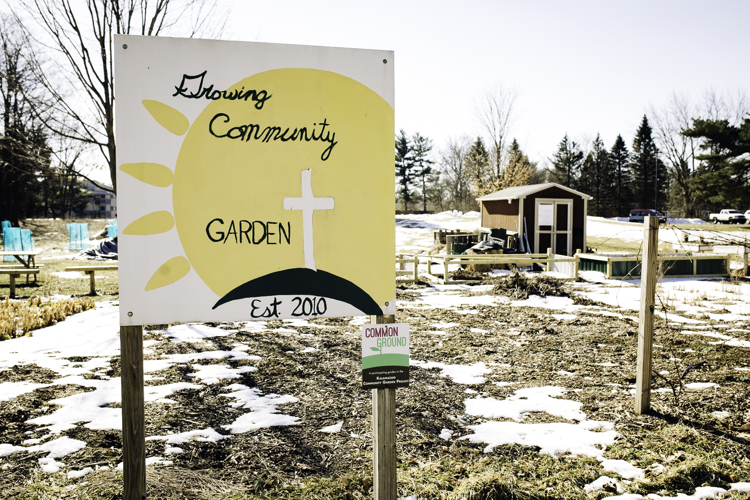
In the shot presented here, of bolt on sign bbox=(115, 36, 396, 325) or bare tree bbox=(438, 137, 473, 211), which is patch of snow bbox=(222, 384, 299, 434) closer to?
bolt on sign bbox=(115, 36, 396, 325)

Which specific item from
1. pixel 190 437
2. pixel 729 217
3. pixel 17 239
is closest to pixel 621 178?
pixel 729 217

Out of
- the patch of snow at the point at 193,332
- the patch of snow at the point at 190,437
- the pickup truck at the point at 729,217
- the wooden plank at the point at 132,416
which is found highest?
the pickup truck at the point at 729,217

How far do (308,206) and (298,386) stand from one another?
3.17 m

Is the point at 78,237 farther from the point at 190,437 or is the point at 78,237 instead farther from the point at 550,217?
the point at 190,437

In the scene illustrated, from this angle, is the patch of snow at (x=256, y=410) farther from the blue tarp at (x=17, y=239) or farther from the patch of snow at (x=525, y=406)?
the blue tarp at (x=17, y=239)

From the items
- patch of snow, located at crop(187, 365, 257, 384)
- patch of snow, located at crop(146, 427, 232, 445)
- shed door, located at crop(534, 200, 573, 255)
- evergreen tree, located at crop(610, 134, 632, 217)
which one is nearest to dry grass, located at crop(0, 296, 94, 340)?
patch of snow, located at crop(187, 365, 257, 384)

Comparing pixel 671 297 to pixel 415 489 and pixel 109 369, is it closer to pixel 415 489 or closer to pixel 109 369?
pixel 415 489

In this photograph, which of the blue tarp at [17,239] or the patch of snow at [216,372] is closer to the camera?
the patch of snow at [216,372]

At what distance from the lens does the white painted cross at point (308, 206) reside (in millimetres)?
2512

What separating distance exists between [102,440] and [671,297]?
11.7 meters

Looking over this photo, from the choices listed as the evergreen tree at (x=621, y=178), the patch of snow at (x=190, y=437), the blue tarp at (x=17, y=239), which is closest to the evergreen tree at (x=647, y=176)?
the evergreen tree at (x=621, y=178)

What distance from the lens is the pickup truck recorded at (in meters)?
47.9

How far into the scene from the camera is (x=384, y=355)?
8.50ft

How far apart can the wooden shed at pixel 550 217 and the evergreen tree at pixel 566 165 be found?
53001mm
